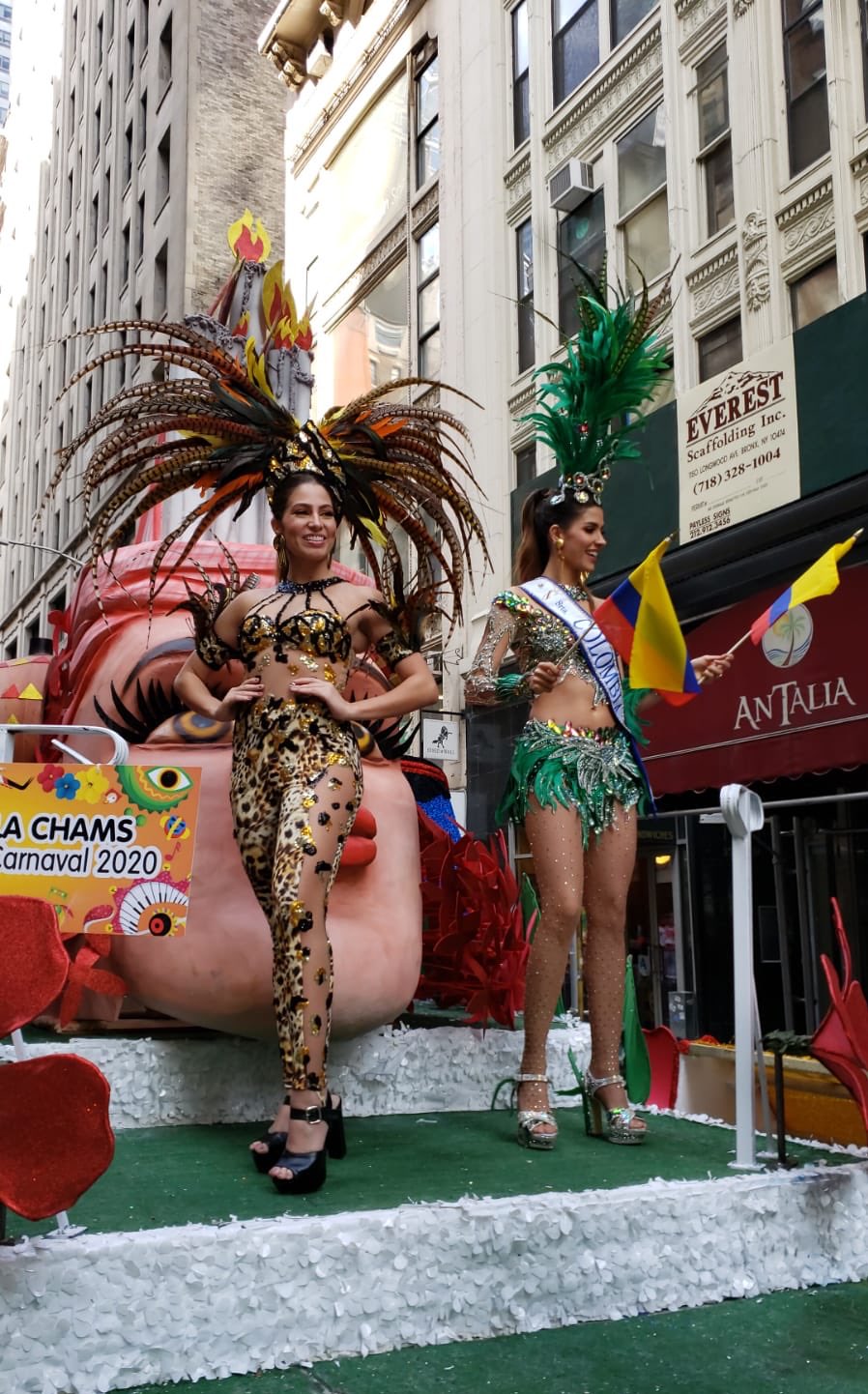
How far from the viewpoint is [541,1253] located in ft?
7.20

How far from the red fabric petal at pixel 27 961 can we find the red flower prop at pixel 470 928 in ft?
6.99

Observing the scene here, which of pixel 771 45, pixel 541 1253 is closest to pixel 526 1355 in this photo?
pixel 541 1253

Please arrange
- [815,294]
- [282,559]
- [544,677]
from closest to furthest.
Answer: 1. [282,559]
2. [544,677]
3. [815,294]

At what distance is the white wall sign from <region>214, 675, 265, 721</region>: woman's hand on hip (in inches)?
390

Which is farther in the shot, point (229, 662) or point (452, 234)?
point (452, 234)

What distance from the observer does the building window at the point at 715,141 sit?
10.8 meters

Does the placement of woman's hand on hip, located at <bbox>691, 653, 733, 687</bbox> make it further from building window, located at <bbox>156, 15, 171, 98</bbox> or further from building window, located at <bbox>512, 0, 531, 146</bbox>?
building window, located at <bbox>156, 15, 171, 98</bbox>

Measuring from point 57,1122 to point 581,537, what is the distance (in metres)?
2.21

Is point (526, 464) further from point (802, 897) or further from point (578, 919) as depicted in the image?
point (578, 919)

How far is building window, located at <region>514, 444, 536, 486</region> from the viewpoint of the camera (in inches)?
531

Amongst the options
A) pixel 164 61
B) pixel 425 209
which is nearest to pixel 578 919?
pixel 425 209

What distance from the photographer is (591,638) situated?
11.1ft

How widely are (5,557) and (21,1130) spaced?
3965 centimetres

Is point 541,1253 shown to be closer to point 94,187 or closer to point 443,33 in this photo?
point 443,33
